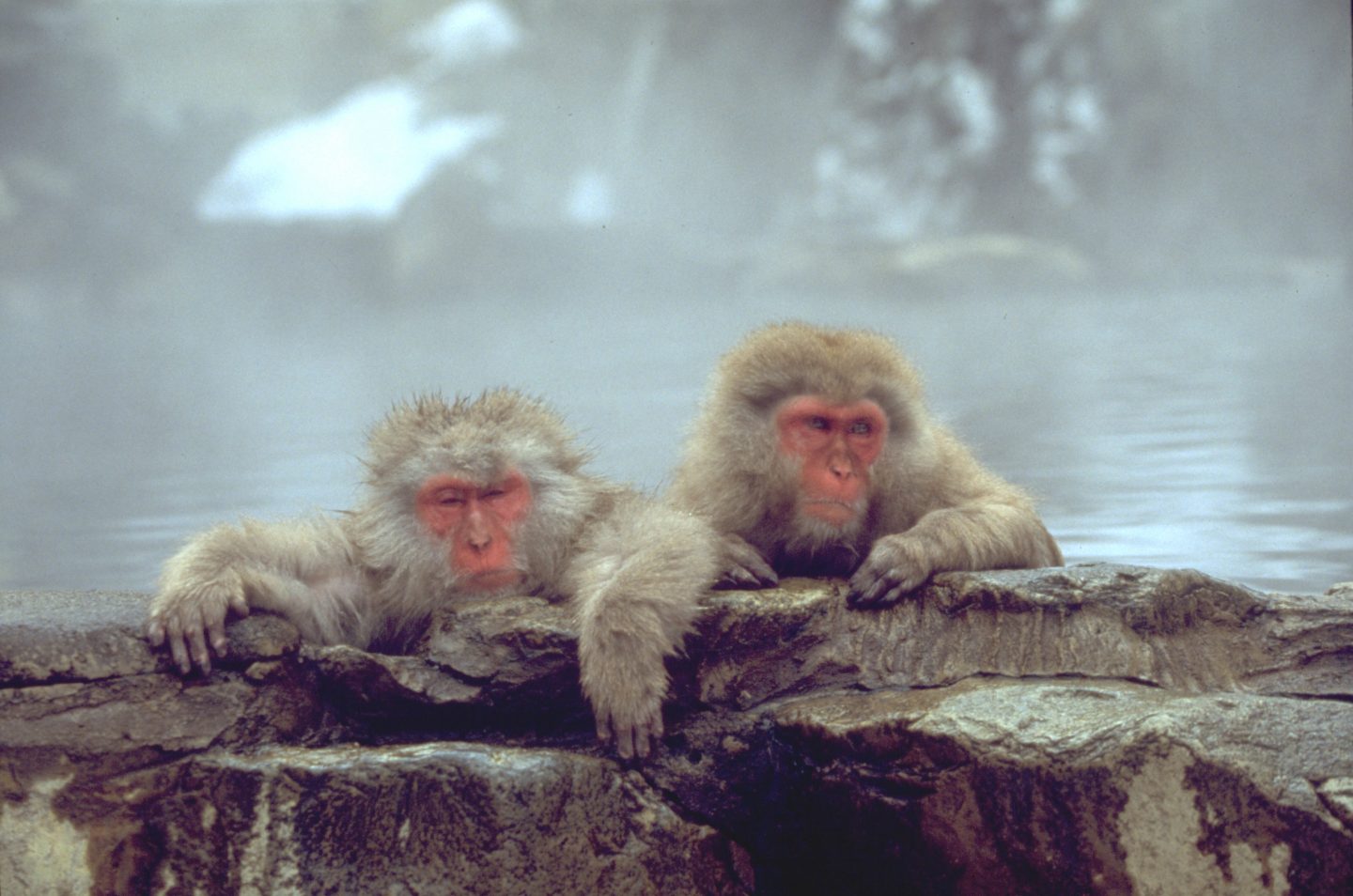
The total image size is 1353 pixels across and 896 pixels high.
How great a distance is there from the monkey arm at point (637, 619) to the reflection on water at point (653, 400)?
2.51 feet

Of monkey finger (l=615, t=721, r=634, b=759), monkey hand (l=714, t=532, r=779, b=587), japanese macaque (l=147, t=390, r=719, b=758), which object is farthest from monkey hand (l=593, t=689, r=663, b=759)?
monkey hand (l=714, t=532, r=779, b=587)

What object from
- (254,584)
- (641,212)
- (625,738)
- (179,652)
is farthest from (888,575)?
(641,212)

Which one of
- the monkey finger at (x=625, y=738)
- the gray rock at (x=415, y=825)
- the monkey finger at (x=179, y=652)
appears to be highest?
the monkey finger at (x=179, y=652)

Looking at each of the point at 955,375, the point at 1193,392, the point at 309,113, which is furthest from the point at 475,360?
the point at 1193,392

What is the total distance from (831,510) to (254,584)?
1.47 meters

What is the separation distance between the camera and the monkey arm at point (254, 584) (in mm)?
3455

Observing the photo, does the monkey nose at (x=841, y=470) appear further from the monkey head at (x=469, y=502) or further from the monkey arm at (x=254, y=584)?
the monkey arm at (x=254, y=584)

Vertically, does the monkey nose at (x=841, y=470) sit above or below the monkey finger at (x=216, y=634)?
above

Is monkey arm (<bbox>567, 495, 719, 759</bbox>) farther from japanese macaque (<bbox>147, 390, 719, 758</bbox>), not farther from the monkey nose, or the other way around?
the monkey nose

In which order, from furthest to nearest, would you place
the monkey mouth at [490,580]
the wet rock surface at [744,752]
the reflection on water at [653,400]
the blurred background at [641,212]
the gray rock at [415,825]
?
the blurred background at [641,212] → the reflection on water at [653,400] → the monkey mouth at [490,580] → the gray rock at [415,825] → the wet rock surface at [744,752]

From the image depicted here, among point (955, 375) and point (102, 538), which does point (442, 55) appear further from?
point (102, 538)

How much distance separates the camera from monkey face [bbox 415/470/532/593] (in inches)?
150

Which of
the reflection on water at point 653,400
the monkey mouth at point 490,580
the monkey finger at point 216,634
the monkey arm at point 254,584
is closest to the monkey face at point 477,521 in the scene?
the monkey mouth at point 490,580

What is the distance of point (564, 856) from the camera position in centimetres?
327
